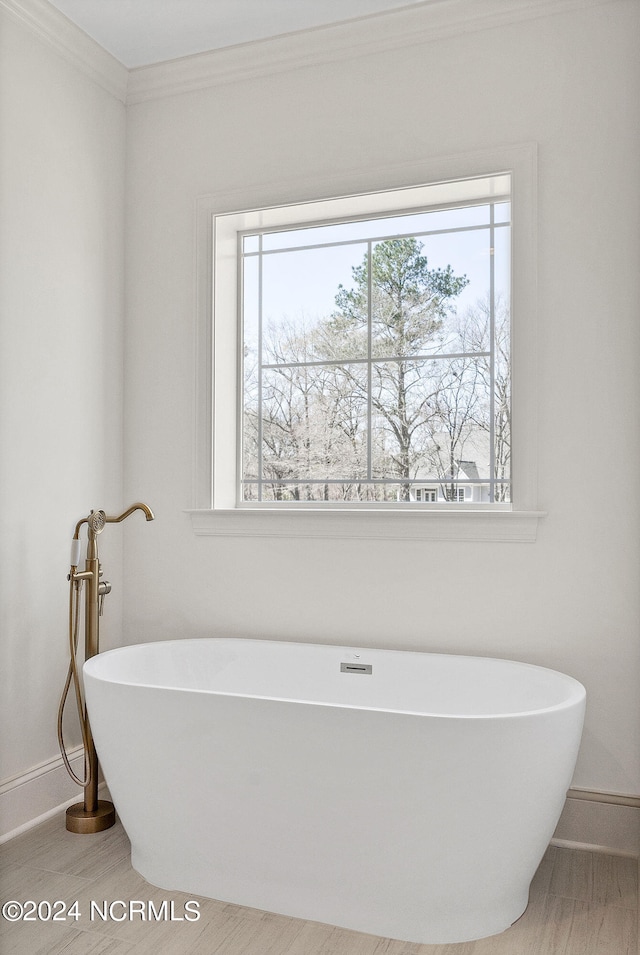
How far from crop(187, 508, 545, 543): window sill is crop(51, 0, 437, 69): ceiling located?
171 centimetres

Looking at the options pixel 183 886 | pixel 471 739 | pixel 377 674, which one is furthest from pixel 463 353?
pixel 183 886

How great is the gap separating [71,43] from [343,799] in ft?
8.65

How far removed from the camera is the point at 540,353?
2.43m

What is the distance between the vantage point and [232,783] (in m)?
1.95

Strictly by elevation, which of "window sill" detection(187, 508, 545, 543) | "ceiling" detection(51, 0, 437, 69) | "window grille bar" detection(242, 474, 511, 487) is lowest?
"window sill" detection(187, 508, 545, 543)

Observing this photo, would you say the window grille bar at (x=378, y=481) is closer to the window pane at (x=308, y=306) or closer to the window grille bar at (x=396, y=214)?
the window pane at (x=308, y=306)

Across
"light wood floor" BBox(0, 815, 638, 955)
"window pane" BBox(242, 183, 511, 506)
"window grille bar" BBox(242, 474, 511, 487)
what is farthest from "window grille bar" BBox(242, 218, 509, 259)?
"light wood floor" BBox(0, 815, 638, 955)

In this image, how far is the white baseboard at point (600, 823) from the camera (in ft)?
7.52

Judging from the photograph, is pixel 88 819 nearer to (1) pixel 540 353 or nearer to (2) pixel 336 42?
(1) pixel 540 353

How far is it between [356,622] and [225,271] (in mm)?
1443

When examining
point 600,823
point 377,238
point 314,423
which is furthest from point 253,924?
point 377,238

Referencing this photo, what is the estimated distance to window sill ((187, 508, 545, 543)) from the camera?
2.46 metres

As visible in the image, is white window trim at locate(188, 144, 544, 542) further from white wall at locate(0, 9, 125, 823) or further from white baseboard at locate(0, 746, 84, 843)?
white baseboard at locate(0, 746, 84, 843)

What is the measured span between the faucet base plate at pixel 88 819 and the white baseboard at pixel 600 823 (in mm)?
1425
